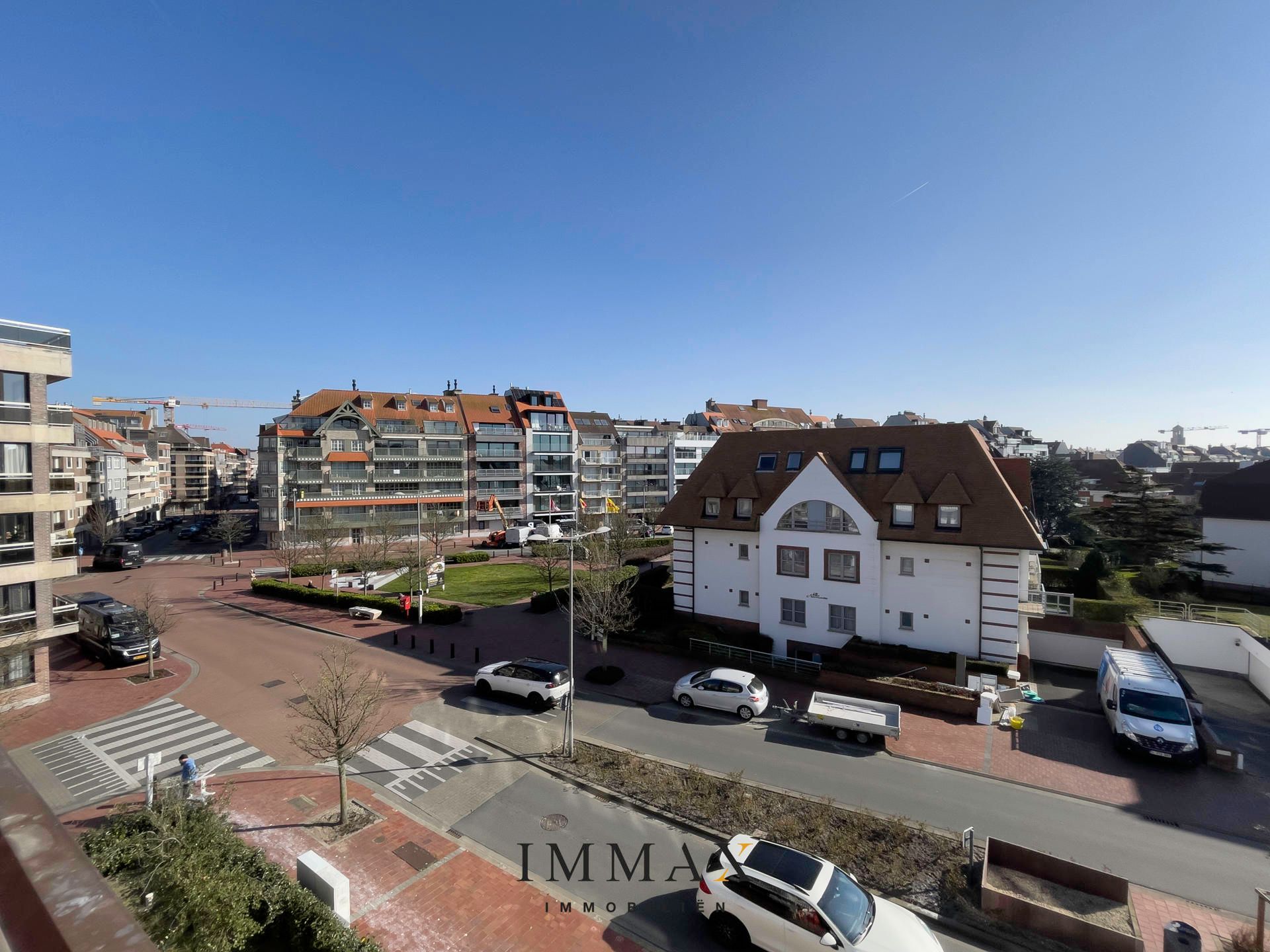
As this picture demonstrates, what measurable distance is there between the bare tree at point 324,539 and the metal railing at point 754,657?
95.6 ft

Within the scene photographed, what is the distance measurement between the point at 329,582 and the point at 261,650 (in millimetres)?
17048

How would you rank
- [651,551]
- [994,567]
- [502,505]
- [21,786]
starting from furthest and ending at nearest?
[502,505] < [651,551] < [994,567] < [21,786]

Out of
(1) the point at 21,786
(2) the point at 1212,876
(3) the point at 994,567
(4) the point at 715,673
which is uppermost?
(1) the point at 21,786

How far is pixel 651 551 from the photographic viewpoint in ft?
188

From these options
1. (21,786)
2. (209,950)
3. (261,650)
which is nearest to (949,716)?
(209,950)

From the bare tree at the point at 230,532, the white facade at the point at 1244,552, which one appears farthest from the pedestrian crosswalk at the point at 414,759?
the bare tree at the point at 230,532

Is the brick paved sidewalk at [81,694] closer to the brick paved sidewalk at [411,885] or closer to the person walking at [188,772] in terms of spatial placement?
the brick paved sidewalk at [411,885]

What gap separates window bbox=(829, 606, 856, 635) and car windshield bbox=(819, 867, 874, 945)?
16824 mm

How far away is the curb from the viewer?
36.6 ft

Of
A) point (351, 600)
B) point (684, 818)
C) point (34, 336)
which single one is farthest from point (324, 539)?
point (684, 818)

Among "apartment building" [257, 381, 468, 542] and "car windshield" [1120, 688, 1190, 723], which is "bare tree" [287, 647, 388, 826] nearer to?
"car windshield" [1120, 688, 1190, 723]

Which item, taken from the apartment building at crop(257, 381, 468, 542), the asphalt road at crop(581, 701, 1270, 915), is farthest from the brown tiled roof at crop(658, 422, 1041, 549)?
the apartment building at crop(257, 381, 468, 542)

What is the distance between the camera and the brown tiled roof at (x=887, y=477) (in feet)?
79.9

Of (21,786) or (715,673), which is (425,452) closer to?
(715,673)
